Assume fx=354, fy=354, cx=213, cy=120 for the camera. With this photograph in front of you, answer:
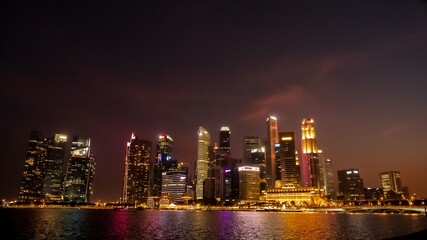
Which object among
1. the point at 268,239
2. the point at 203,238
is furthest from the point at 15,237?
the point at 268,239

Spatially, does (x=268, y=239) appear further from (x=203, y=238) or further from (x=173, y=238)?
(x=173, y=238)

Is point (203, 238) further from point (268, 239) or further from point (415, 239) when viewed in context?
point (415, 239)

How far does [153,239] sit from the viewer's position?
6812cm

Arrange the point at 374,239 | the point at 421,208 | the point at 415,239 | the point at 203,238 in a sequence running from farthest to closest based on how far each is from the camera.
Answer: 1. the point at 421,208
2. the point at 203,238
3. the point at 374,239
4. the point at 415,239

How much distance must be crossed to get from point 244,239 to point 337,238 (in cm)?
1816

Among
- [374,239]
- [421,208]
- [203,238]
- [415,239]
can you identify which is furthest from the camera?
[421,208]

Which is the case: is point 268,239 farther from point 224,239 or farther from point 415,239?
point 415,239

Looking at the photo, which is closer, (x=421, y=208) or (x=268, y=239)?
(x=268, y=239)

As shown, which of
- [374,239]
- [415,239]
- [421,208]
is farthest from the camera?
[421,208]

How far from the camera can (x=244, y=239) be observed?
67375mm

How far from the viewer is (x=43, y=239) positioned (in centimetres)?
6531

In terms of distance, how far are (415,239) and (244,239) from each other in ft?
109

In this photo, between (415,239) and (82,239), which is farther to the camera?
(82,239)

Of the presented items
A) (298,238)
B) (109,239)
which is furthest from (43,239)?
(298,238)
